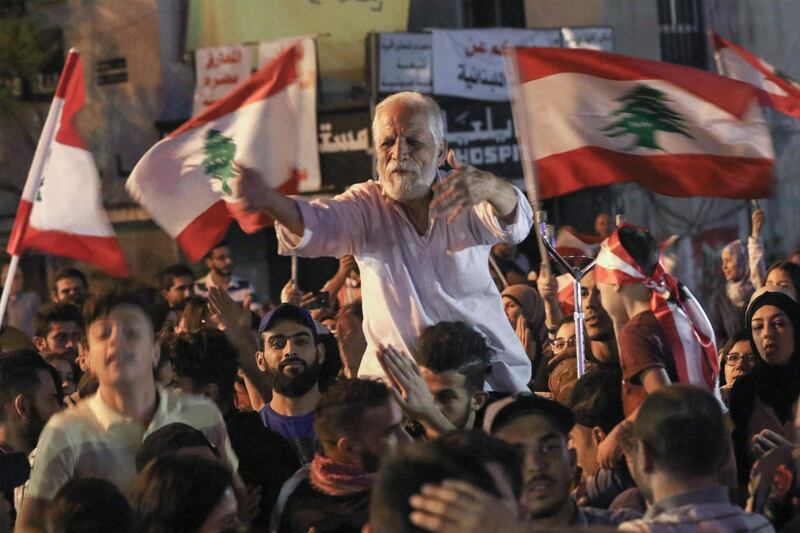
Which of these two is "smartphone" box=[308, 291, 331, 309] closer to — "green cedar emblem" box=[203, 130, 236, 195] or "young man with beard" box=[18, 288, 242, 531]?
"green cedar emblem" box=[203, 130, 236, 195]

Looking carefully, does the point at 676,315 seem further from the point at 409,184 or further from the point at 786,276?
the point at 786,276

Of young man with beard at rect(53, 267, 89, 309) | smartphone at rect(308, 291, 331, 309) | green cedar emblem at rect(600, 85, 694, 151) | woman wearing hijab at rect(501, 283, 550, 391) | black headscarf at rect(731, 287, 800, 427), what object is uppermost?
green cedar emblem at rect(600, 85, 694, 151)

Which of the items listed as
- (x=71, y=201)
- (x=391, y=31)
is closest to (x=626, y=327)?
(x=71, y=201)

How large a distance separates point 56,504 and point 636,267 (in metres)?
2.49

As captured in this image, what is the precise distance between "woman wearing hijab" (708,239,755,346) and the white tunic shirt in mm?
6421

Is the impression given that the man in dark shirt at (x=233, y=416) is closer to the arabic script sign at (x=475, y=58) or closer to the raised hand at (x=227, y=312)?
the raised hand at (x=227, y=312)

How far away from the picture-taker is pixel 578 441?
6.20m

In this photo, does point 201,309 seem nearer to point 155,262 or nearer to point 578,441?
point 578,441

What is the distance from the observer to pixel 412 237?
6.00 metres

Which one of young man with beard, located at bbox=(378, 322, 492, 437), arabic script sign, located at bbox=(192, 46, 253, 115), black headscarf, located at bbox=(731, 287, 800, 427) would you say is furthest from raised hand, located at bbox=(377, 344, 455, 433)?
arabic script sign, located at bbox=(192, 46, 253, 115)

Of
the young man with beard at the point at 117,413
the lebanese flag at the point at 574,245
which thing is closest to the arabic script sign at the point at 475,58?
the lebanese flag at the point at 574,245

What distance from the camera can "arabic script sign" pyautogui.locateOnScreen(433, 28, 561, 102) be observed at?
22.3 metres

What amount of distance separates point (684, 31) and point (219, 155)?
1681 centimetres

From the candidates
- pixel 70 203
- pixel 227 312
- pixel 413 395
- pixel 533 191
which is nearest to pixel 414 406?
pixel 413 395
